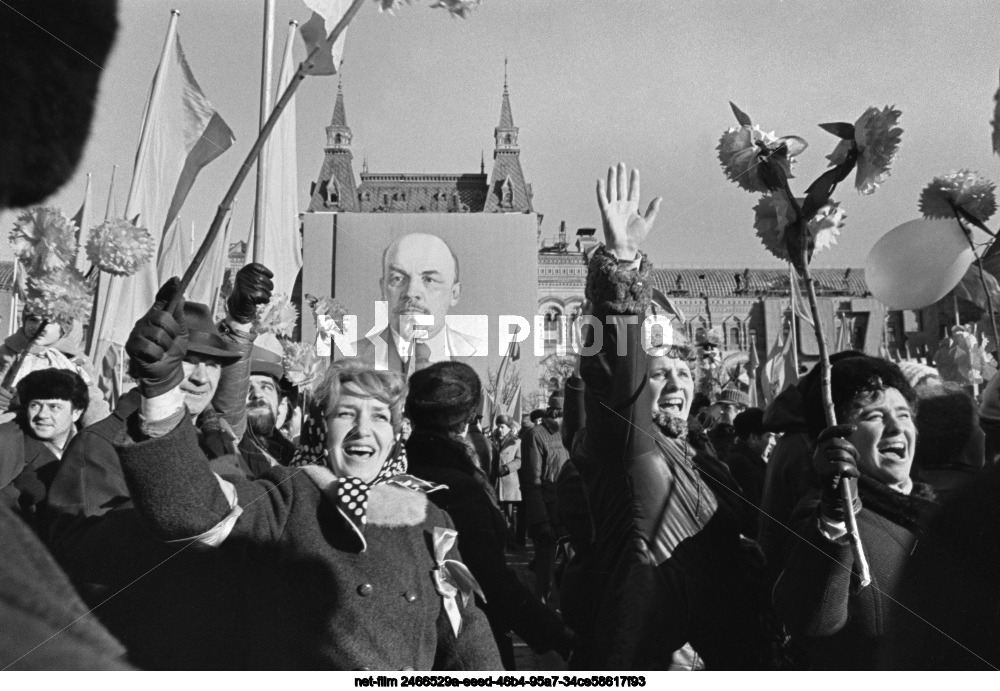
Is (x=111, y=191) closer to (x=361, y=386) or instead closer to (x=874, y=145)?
(x=361, y=386)

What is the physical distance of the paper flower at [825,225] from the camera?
2.77 m

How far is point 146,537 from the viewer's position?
2.62m

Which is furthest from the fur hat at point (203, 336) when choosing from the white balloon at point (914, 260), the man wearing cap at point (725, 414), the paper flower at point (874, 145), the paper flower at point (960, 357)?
the man wearing cap at point (725, 414)

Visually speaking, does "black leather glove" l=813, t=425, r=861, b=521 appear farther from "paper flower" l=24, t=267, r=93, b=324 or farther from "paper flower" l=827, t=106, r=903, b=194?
"paper flower" l=24, t=267, r=93, b=324

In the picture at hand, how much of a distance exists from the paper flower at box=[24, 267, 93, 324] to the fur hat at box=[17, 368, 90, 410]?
209mm

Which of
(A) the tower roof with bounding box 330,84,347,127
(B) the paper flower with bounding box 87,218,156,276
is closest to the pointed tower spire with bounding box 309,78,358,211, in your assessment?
(A) the tower roof with bounding box 330,84,347,127

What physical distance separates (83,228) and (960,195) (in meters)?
3.57

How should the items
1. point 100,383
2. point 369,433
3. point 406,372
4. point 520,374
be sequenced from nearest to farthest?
point 369,433, point 406,372, point 520,374, point 100,383

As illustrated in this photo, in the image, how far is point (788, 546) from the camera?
2.48m

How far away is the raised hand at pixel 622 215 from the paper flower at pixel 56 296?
2.04 m

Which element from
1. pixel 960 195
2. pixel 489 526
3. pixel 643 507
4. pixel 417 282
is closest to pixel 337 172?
pixel 417 282

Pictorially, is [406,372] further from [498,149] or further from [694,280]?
[694,280]
